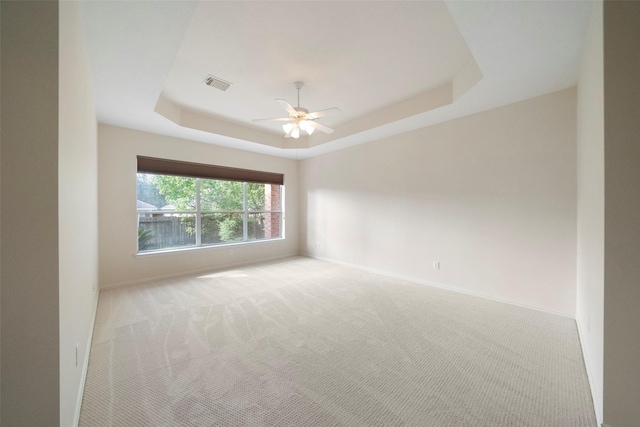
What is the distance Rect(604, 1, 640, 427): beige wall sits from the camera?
1332 mm

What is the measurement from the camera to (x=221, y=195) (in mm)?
5188

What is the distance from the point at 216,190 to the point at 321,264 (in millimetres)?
2709

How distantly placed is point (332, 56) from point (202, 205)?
3719mm

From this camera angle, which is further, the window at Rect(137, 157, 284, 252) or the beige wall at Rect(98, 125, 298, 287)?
the window at Rect(137, 157, 284, 252)

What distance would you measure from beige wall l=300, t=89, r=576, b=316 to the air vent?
9.01 ft

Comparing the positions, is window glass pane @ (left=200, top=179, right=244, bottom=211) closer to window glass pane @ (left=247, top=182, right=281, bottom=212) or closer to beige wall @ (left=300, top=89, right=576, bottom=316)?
window glass pane @ (left=247, top=182, right=281, bottom=212)

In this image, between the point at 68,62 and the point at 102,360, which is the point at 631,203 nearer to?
the point at 68,62

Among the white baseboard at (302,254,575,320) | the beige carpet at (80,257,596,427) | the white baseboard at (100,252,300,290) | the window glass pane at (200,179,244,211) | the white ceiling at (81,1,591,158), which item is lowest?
the beige carpet at (80,257,596,427)

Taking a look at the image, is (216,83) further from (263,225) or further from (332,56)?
(263,225)

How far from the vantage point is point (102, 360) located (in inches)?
79.0

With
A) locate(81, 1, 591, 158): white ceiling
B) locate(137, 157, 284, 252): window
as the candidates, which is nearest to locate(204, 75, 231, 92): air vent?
locate(81, 1, 591, 158): white ceiling
